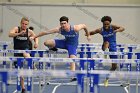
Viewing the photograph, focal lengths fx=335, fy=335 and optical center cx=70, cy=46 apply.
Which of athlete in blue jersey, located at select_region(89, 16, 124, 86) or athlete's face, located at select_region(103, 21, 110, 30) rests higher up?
athlete's face, located at select_region(103, 21, 110, 30)

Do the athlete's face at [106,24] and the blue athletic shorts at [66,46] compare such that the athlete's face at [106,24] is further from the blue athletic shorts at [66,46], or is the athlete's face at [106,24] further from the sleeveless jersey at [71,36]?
the blue athletic shorts at [66,46]

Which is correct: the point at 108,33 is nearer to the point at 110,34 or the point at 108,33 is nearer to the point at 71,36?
the point at 110,34

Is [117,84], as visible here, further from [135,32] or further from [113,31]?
[135,32]

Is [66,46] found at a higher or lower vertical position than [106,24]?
lower

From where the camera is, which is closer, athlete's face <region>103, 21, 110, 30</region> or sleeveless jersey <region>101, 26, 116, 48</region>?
athlete's face <region>103, 21, 110, 30</region>

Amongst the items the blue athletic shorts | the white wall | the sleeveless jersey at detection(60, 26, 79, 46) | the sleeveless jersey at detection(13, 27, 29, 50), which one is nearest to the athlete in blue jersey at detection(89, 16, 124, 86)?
the sleeveless jersey at detection(60, 26, 79, 46)

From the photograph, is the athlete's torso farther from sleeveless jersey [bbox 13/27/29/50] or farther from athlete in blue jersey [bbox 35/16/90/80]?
sleeveless jersey [bbox 13/27/29/50]

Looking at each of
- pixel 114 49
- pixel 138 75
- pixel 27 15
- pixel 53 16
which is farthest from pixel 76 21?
pixel 138 75

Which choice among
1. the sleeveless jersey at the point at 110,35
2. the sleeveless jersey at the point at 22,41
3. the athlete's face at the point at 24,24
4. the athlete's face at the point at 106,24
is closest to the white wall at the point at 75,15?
the sleeveless jersey at the point at 110,35

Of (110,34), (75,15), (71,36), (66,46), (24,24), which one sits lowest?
(66,46)

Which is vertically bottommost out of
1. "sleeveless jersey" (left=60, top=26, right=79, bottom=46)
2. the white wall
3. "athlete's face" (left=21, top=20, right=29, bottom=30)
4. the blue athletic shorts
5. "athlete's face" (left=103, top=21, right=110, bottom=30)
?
the blue athletic shorts

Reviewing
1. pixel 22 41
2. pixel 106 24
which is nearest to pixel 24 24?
pixel 22 41

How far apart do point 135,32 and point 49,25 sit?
158 inches

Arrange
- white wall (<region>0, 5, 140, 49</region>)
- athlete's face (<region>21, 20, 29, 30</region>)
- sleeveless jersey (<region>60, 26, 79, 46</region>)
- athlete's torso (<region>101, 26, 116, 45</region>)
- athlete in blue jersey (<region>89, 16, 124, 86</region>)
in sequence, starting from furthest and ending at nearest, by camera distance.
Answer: white wall (<region>0, 5, 140, 49</region>) < athlete's torso (<region>101, 26, 116, 45</region>) < athlete in blue jersey (<region>89, 16, 124, 86</region>) < sleeveless jersey (<region>60, 26, 79, 46</region>) < athlete's face (<region>21, 20, 29, 30</region>)
